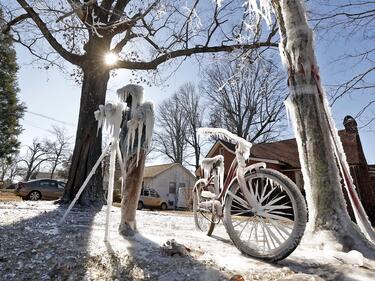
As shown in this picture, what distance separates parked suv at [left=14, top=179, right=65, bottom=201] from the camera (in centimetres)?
1714

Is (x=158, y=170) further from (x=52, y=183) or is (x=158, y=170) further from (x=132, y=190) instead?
(x=132, y=190)

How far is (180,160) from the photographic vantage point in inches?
1483

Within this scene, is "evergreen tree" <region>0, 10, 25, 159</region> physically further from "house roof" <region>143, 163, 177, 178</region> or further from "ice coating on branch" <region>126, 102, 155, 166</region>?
"ice coating on branch" <region>126, 102, 155, 166</region>

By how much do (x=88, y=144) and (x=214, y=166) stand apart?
149 inches

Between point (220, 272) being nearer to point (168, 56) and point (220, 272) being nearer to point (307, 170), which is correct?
point (307, 170)

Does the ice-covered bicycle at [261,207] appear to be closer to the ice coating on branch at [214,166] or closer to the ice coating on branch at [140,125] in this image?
the ice coating on branch at [214,166]

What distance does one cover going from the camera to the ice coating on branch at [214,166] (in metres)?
4.06

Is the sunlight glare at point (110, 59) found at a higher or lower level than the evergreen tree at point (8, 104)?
lower

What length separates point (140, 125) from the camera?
347 cm

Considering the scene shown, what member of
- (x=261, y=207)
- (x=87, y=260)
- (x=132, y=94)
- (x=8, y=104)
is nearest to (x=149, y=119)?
(x=132, y=94)

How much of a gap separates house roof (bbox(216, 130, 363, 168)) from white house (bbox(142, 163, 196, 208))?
12667 mm

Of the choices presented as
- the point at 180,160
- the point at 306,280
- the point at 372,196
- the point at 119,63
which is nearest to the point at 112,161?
the point at 306,280

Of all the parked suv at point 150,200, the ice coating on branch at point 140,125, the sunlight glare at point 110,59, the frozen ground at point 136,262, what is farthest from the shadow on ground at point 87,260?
the parked suv at point 150,200

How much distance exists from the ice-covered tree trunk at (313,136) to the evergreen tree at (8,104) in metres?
29.3
